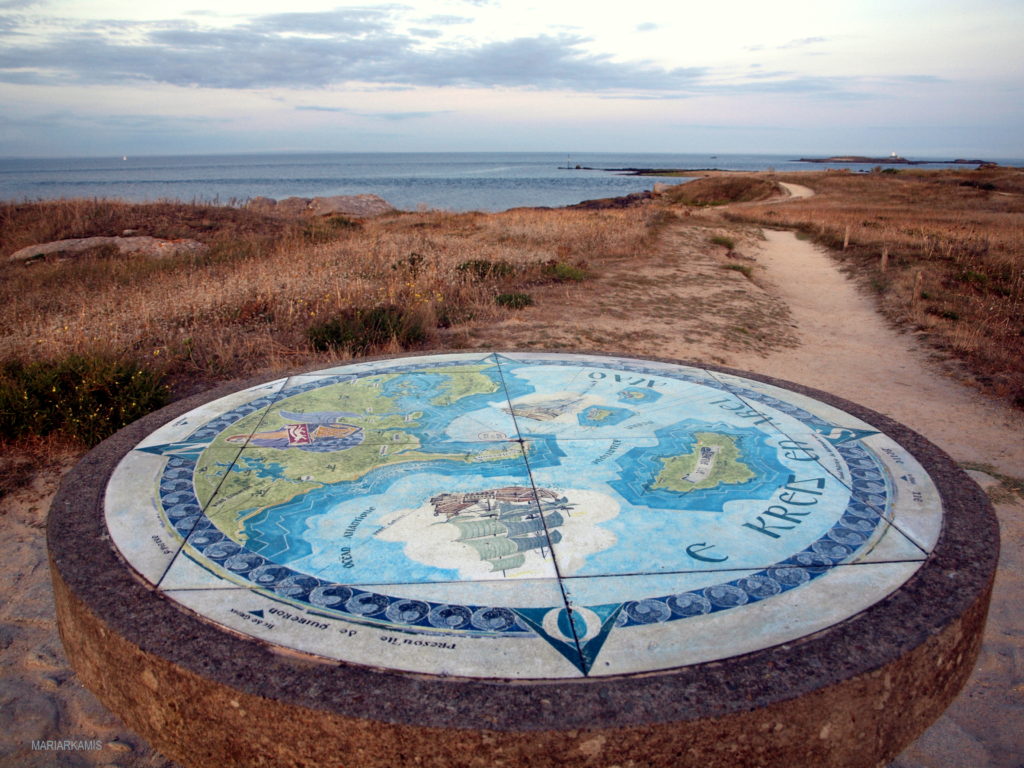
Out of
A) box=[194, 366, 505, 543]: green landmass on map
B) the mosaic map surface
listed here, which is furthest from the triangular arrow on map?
box=[194, 366, 505, 543]: green landmass on map

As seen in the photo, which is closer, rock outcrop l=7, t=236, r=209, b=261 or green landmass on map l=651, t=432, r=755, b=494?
green landmass on map l=651, t=432, r=755, b=494

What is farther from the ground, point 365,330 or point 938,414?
point 365,330

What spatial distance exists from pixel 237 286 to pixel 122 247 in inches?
303

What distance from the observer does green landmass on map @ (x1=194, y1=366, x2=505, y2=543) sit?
3.18m

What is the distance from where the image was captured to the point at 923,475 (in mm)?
3424

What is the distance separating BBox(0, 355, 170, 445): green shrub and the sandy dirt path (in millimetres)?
5437

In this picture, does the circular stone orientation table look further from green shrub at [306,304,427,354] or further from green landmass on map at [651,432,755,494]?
green shrub at [306,304,427,354]

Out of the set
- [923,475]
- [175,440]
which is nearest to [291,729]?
[175,440]

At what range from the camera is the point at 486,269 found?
11.7 metres

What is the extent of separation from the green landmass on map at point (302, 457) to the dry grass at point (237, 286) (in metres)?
2.67

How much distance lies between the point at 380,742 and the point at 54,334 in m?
6.80

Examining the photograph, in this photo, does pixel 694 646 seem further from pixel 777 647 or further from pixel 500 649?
pixel 500 649

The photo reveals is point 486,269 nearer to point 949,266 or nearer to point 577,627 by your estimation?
point 577,627

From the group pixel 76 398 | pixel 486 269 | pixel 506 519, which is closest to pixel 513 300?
pixel 486 269
